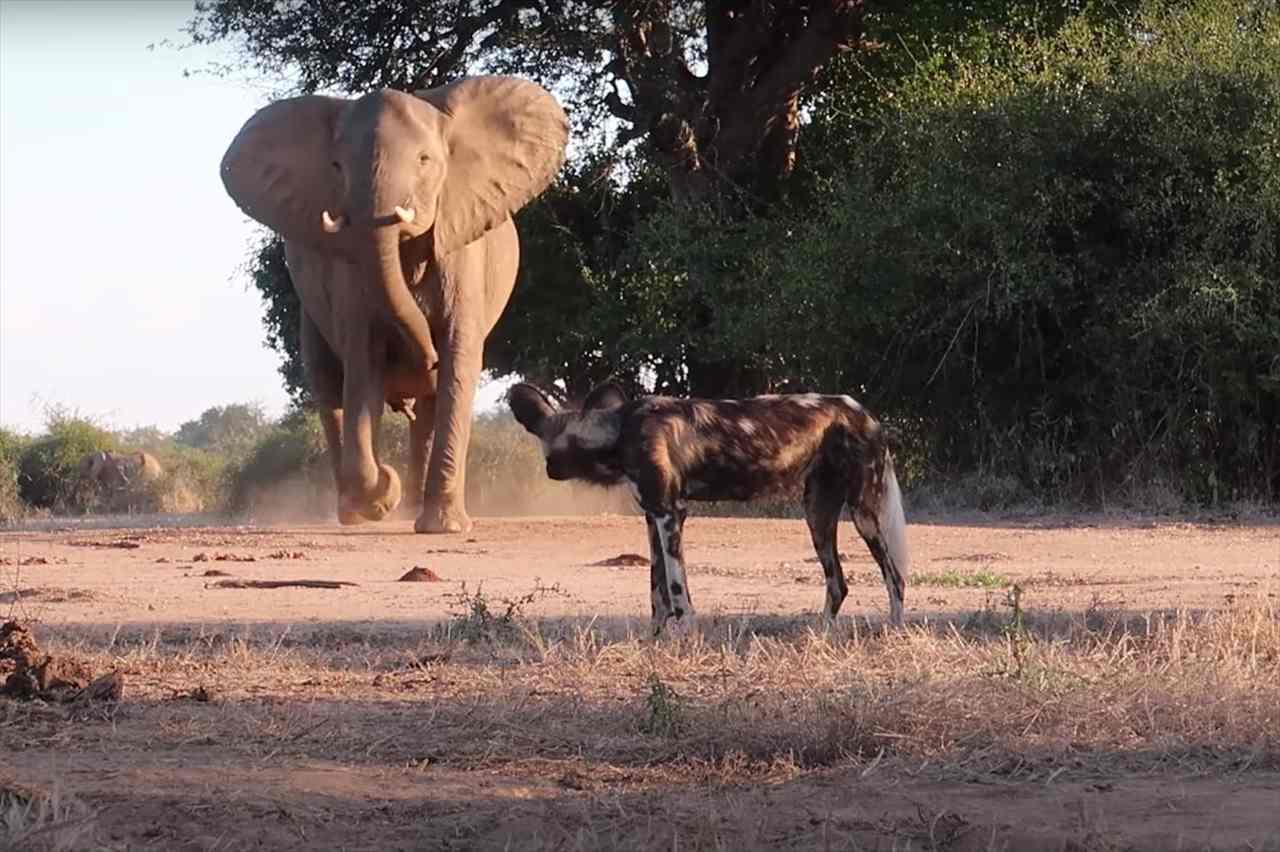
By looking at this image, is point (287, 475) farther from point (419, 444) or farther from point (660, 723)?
point (660, 723)

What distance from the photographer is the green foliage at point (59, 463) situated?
32.2m

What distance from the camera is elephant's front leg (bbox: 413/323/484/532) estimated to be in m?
16.4

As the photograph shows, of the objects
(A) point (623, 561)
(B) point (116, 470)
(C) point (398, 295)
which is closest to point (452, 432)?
(C) point (398, 295)

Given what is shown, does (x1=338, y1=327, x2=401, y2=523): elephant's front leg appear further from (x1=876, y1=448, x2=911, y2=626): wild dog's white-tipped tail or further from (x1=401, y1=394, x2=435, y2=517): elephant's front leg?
(x1=876, y1=448, x2=911, y2=626): wild dog's white-tipped tail

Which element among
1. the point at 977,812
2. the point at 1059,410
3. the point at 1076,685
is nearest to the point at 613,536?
the point at 1059,410

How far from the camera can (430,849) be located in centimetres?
543

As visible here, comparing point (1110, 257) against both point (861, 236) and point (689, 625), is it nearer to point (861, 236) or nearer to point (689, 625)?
point (861, 236)

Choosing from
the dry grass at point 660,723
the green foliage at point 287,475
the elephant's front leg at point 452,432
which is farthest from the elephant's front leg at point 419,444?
the green foliage at point 287,475

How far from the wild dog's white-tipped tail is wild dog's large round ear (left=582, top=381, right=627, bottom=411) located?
54.8 inches

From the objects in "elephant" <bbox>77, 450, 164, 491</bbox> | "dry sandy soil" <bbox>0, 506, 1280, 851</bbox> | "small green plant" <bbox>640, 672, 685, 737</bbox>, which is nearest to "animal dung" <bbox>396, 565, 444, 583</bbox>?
"dry sandy soil" <bbox>0, 506, 1280, 851</bbox>

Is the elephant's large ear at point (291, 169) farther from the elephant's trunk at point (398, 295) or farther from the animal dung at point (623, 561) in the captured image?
the animal dung at point (623, 561)

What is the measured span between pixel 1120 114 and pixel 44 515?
14984 mm

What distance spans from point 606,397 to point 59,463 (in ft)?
85.9

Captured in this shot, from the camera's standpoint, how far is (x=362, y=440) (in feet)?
54.0
